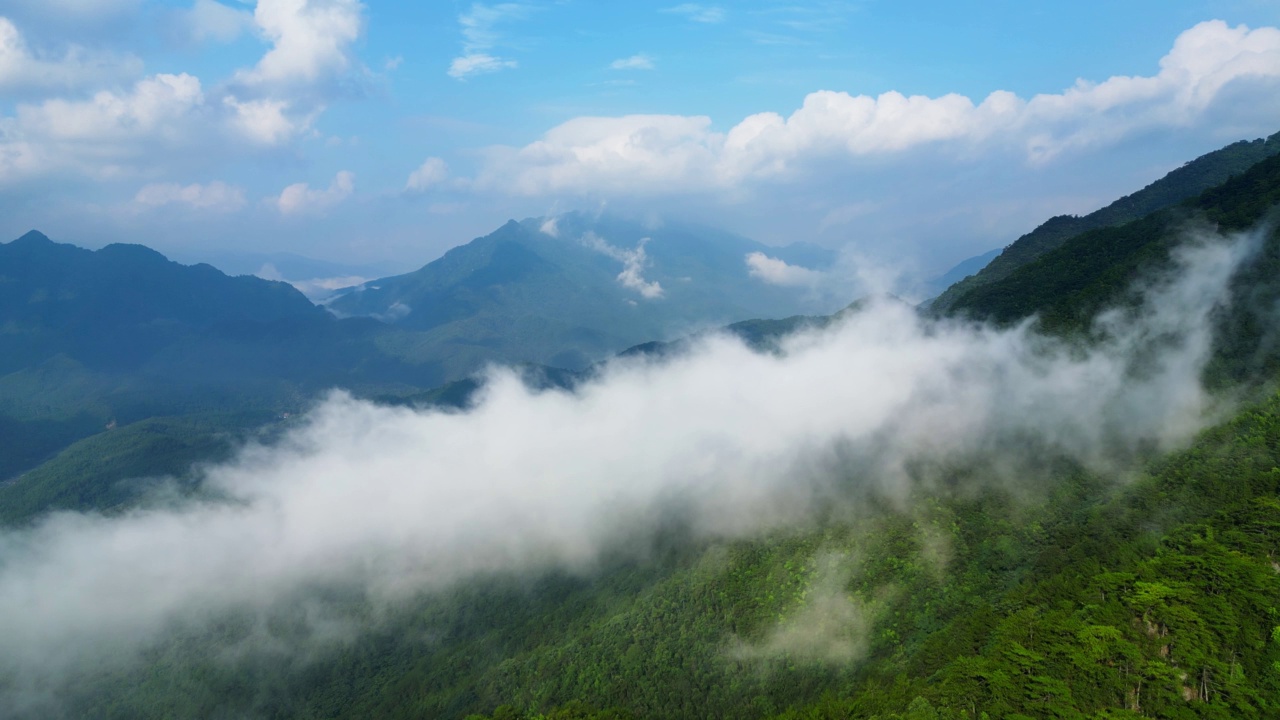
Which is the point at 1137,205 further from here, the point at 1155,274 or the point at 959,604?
the point at 959,604

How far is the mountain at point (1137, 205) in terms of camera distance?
149625 mm

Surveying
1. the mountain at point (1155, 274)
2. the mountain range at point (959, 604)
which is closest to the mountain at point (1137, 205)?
the mountain range at point (959, 604)

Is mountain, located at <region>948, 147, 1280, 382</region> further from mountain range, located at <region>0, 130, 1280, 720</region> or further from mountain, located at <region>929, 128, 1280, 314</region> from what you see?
mountain, located at <region>929, 128, 1280, 314</region>

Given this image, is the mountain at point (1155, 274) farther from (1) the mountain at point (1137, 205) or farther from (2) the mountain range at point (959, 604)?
(1) the mountain at point (1137, 205)

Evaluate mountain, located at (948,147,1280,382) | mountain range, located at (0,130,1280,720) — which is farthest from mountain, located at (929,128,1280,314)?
mountain, located at (948,147,1280,382)

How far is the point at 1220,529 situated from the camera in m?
58.7

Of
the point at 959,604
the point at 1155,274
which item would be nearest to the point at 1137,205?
the point at 1155,274

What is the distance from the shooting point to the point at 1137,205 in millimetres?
157000

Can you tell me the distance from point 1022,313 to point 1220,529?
77.4m

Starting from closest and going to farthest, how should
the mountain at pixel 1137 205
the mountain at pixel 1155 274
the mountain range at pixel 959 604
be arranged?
the mountain range at pixel 959 604 → the mountain at pixel 1155 274 → the mountain at pixel 1137 205

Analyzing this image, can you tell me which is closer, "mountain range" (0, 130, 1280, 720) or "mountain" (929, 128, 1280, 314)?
"mountain range" (0, 130, 1280, 720)

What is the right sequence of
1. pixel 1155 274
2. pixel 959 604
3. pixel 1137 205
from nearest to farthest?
pixel 959 604 → pixel 1155 274 → pixel 1137 205

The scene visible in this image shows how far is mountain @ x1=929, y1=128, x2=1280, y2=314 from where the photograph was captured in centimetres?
14962

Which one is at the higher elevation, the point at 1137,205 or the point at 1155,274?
the point at 1137,205
